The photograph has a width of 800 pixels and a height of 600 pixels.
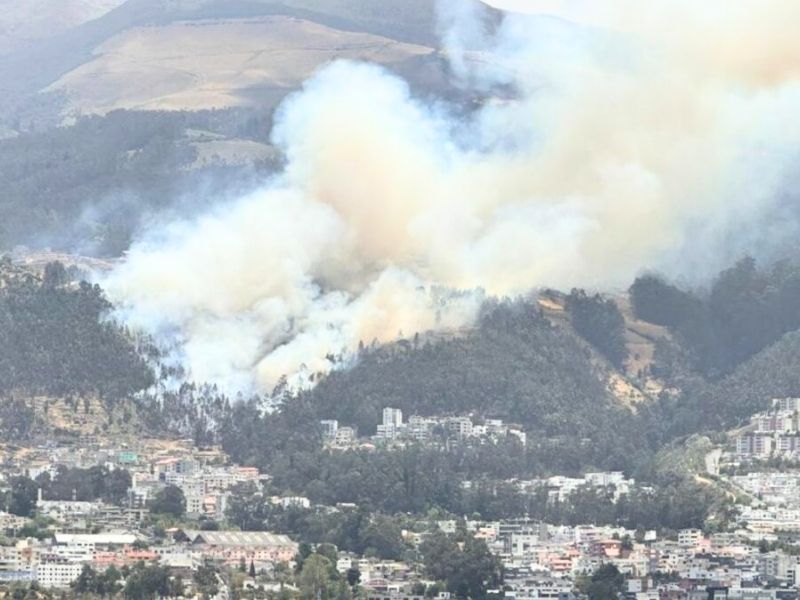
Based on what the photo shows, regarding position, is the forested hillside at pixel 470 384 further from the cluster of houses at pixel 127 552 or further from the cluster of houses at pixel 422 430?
the cluster of houses at pixel 127 552

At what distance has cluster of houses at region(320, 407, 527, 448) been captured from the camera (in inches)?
4220

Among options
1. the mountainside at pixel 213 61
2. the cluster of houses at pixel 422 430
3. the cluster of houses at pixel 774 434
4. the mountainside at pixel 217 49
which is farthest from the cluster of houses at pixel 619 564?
the mountainside at pixel 213 61

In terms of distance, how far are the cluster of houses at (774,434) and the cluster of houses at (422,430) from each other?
6525 mm

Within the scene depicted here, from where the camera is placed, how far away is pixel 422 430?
→ 4267 inches

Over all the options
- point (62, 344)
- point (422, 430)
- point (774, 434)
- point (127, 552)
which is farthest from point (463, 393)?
point (127, 552)

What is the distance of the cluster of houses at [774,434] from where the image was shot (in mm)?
106750

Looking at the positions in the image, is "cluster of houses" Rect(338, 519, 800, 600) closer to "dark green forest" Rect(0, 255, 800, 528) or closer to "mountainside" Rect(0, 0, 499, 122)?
"dark green forest" Rect(0, 255, 800, 528)

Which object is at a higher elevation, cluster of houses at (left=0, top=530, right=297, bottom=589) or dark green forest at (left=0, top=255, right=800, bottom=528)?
dark green forest at (left=0, top=255, right=800, bottom=528)

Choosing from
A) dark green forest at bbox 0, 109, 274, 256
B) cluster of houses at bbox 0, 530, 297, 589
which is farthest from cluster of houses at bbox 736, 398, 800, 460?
dark green forest at bbox 0, 109, 274, 256

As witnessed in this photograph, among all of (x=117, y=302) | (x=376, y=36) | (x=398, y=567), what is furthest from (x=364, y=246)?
(x=376, y=36)

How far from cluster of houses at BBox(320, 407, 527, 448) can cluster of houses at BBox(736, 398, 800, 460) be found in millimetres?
6525

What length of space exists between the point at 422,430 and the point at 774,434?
10362mm

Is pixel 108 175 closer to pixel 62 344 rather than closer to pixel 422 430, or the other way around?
pixel 62 344

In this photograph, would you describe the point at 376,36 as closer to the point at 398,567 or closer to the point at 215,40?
the point at 215,40
